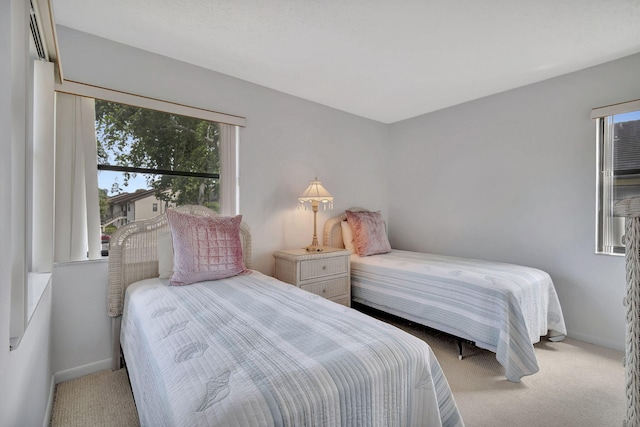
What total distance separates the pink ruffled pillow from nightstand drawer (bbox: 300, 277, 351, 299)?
1.56 ft

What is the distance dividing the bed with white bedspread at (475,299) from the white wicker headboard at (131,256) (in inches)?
75.8

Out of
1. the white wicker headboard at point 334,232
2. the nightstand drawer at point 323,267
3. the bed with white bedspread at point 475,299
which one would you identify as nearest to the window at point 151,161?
the nightstand drawer at point 323,267

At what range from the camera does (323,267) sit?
2951 millimetres

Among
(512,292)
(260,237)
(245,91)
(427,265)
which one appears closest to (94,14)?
(245,91)

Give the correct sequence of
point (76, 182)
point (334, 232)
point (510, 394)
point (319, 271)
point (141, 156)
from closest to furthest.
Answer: point (510, 394) < point (76, 182) < point (141, 156) < point (319, 271) < point (334, 232)

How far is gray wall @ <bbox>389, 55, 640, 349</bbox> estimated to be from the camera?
261cm

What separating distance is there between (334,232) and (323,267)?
81cm

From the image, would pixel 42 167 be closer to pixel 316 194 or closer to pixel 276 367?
pixel 276 367

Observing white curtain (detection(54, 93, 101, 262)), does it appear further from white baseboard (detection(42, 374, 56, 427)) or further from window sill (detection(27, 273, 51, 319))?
white baseboard (detection(42, 374, 56, 427))

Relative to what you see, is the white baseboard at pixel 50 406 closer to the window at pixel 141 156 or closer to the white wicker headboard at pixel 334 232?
the window at pixel 141 156

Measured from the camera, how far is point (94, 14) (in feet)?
6.39

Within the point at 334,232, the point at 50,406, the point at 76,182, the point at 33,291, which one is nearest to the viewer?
the point at 33,291

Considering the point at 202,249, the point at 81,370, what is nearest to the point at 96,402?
the point at 81,370

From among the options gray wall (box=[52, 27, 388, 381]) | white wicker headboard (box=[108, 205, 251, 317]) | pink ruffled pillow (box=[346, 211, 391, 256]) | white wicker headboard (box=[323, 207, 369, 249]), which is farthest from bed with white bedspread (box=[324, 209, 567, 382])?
white wicker headboard (box=[108, 205, 251, 317])
